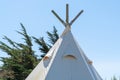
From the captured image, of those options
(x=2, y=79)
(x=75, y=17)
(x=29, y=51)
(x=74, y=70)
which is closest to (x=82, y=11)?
(x=75, y=17)

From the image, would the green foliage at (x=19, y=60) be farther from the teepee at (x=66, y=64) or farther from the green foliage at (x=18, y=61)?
the teepee at (x=66, y=64)

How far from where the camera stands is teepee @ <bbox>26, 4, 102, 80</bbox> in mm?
10859

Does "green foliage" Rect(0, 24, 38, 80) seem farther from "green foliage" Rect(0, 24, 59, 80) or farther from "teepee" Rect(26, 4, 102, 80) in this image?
"teepee" Rect(26, 4, 102, 80)

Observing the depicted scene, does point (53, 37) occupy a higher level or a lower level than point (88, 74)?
higher

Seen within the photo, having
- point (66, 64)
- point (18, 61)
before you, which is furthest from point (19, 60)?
point (66, 64)

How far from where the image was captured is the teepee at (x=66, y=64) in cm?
1086

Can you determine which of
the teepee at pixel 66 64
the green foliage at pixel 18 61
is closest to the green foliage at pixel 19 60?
the green foliage at pixel 18 61

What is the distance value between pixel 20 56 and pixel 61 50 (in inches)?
231

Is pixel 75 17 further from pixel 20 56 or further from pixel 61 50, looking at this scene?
pixel 20 56

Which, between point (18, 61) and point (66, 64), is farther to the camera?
point (18, 61)

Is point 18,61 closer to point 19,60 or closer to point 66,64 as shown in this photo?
point 19,60

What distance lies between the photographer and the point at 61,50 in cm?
1134

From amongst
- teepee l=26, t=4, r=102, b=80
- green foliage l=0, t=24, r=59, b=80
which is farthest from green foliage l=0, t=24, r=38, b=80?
teepee l=26, t=4, r=102, b=80

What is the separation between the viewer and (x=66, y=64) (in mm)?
11070
